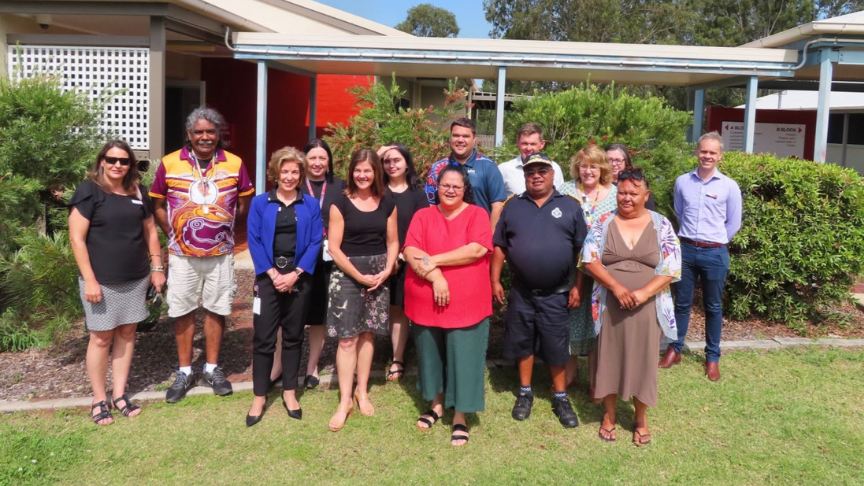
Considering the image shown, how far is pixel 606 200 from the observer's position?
4.25m

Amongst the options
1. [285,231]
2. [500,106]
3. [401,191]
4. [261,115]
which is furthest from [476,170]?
[261,115]

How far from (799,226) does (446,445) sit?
3.98 m

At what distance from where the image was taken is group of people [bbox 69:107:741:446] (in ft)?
12.5

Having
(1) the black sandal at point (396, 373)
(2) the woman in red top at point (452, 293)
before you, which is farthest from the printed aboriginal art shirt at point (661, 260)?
(1) the black sandal at point (396, 373)

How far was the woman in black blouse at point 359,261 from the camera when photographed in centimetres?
401

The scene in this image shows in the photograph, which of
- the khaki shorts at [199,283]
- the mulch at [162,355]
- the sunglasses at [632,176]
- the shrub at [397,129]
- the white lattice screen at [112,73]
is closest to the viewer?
the sunglasses at [632,176]

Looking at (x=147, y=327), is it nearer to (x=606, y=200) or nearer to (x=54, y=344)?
(x=54, y=344)

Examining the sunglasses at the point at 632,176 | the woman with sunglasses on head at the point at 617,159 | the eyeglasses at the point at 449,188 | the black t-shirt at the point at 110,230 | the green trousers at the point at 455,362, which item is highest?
the woman with sunglasses on head at the point at 617,159

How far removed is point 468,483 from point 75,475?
80.5 inches

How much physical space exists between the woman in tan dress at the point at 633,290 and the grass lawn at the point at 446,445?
0.35 m

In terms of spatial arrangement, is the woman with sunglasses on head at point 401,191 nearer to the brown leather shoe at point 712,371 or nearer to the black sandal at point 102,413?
the black sandal at point 102,413

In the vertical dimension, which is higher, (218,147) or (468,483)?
(218,147)

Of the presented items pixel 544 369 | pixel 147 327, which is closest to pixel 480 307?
pixel 544 369

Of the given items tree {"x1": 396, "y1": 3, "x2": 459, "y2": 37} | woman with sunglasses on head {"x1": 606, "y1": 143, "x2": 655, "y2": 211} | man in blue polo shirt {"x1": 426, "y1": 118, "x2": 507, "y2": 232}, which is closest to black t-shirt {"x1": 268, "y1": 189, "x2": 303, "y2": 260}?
man in blue polo shirt {"x1": 426, "y1": 118, "x2": 507, "y2": 232}
